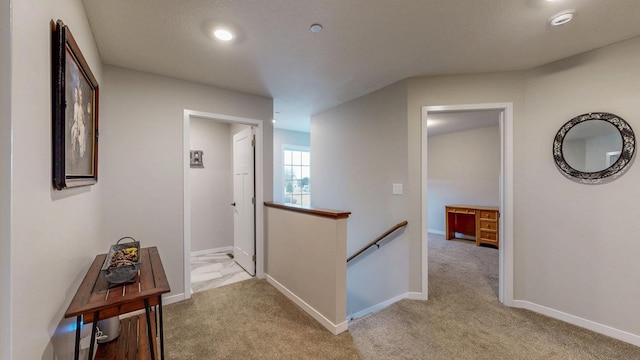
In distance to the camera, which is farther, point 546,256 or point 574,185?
point 546,256

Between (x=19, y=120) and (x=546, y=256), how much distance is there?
361cm

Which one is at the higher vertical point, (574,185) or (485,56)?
(485,56)

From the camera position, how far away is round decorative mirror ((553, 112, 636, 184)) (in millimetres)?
2000

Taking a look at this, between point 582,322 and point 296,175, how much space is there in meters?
4.77

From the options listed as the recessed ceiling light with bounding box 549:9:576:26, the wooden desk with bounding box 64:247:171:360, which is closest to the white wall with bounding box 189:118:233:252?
the wooden desk with bounding box 64:247:171:360

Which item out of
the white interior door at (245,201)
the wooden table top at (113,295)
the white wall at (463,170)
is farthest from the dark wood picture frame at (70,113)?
the white wall at (463,170)

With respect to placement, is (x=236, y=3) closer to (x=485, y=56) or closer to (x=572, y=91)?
(x=485, y=56)

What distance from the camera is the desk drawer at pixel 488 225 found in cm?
493

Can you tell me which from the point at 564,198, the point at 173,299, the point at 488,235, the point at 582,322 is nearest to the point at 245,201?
the point at 173,299

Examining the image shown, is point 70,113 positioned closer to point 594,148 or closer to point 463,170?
point 594,148

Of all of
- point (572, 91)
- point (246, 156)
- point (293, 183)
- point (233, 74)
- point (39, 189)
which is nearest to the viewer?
point (39, 189)

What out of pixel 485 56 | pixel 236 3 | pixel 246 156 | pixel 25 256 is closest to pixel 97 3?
pixel 236 3

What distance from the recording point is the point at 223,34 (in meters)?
1.88

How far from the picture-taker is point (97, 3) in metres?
1.55
